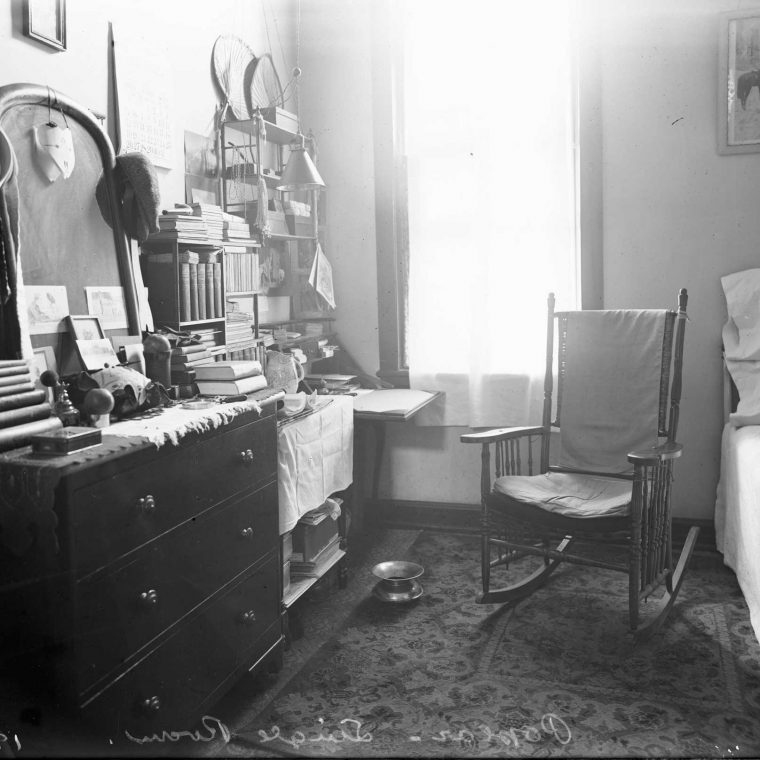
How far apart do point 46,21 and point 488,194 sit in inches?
85.1

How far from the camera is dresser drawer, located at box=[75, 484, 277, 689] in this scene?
1573 millimetres

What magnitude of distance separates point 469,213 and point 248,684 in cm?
249

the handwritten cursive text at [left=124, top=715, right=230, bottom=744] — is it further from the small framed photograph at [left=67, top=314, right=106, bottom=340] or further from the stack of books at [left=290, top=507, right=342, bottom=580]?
the small framed photograph at [left=67, top=314, right=106, bottom=340]

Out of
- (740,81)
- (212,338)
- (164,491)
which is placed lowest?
(164,491)

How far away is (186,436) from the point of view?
1.90 meters

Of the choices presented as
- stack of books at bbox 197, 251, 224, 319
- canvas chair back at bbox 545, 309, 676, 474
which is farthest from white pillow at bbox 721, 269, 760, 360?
stack of books at bbox 197, 251, 224, 319

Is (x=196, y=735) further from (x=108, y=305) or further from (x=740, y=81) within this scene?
(x=740, y=81)

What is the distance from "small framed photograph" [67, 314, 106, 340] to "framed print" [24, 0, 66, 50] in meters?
0.82

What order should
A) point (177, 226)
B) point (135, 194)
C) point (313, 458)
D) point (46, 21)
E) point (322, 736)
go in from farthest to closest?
point (313, 458), point (177, 226), point (135, 194), point (46, 21), point (322, 736)

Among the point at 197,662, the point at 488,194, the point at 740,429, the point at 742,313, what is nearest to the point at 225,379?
the point at 197,662

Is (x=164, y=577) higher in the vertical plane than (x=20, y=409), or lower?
lower

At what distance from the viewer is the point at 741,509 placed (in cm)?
301

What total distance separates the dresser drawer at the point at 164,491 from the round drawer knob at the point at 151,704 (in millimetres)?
369

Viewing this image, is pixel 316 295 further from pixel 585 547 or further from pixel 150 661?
pixel 150 661
